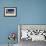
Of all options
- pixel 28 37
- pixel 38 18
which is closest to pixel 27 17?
pixel 38 18

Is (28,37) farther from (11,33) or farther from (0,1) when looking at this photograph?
(0,1)

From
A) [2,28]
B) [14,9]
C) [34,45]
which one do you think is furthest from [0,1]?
[34,45]

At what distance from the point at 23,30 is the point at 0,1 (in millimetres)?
1314

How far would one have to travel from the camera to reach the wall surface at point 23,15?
173 inches

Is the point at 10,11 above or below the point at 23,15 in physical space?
above

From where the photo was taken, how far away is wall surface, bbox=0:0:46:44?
14.4 feet

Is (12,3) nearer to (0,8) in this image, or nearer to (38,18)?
(0,8)

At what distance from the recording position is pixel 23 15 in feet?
14.4

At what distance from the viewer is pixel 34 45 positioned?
396cm

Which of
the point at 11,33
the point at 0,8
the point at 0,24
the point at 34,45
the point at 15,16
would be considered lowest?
the point at 34,45

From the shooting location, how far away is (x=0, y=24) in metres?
4.39

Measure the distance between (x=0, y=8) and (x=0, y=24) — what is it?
566mm

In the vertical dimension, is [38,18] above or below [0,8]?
below

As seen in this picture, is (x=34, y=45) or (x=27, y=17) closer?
(x=34, y=45)
